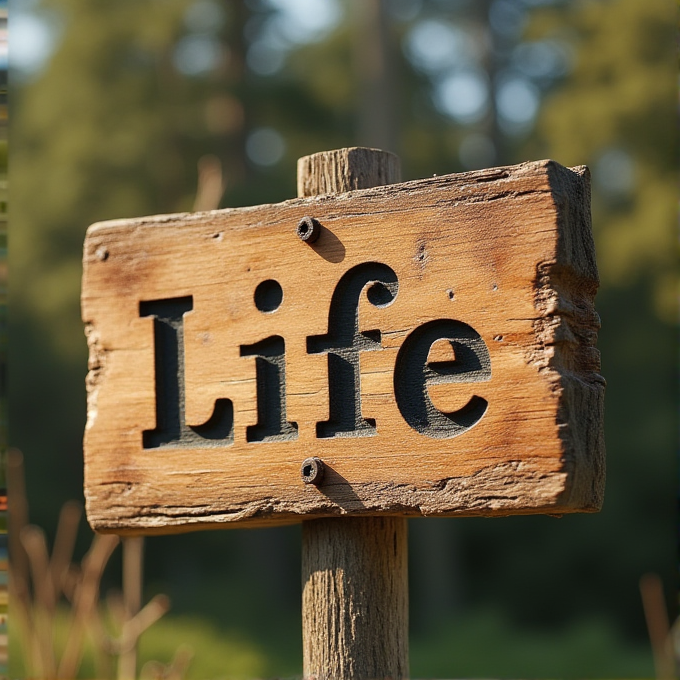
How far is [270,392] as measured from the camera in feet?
4.48

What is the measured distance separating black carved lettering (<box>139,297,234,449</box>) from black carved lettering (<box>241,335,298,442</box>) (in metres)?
0.07

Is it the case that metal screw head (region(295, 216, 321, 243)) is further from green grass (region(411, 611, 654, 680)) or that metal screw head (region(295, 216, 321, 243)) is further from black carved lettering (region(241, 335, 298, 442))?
green grass (region(411, 611, 654, 680))

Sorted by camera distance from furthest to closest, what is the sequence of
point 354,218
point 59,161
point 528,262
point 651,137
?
point 59,161
point 651,137
point 354,218
point 528,262

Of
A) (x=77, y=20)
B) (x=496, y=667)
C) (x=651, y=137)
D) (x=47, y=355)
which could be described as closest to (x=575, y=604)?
(x=496, y=667)

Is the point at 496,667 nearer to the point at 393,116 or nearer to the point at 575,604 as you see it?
the point at 575,604

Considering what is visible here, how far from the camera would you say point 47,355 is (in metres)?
6.92

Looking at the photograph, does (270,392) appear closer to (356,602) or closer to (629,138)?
(356,602)

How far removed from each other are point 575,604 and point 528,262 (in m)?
5.91

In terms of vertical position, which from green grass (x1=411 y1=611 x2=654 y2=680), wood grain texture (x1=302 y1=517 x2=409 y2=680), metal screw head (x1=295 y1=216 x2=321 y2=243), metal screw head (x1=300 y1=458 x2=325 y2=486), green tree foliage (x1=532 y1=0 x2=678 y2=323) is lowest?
green grass (x1=411 y1=611 x2=654 y2=680)

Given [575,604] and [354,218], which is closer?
[354,218]

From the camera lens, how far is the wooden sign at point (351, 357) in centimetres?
120

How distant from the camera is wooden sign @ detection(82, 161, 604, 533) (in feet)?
3.94

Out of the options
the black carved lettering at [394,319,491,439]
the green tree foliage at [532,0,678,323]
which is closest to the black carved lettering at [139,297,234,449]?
the black carved lettering at [394,319,491,439]

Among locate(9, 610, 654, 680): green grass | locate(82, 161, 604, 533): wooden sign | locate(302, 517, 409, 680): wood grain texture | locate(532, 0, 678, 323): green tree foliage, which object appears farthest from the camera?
locate(532, 0, 678, 323): green tree foliage
